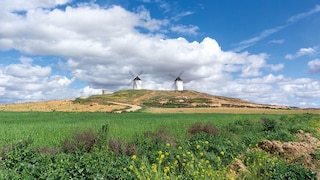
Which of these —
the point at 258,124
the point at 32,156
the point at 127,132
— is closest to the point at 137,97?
the point at 258,124

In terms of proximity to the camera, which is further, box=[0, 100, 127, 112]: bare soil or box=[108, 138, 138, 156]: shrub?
box=[0, 100, 127, 112]: bare soil

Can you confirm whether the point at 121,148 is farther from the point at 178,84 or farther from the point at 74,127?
the point at 178,84

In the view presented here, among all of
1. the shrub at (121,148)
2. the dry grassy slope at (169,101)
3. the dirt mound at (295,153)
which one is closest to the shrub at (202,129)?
the dirt mound at (295,153)

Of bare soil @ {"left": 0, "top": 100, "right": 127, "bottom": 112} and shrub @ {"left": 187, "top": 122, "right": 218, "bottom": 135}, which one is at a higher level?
bare soil @ {"left": 0, "top": 100, "right": 127, "bottom": 112}

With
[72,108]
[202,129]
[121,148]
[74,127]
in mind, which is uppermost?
[72,108]

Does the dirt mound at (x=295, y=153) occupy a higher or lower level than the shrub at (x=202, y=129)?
lower

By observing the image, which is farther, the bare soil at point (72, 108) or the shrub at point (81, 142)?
the bare soil at point (72, 108)

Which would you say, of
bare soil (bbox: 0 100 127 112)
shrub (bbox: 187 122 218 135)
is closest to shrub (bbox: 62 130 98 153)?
shrub (bbox: 187 122 218 135)

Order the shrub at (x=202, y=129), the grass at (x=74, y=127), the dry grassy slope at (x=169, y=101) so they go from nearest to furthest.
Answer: the grass at (x=74, y=127)
the shrub at (x=202, y=129)
the dry grassy slope at (x=169, y=101)

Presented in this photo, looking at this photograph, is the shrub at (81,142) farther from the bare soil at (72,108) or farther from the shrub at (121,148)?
the bare soil at (72,108)

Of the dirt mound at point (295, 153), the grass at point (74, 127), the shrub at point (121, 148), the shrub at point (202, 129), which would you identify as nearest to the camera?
the shrub at point (121, 148)

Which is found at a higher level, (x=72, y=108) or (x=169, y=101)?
(x=169, y=101)

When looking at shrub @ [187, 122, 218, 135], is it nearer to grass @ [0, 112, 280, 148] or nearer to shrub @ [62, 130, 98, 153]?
grass @ [0, 112, 280, 148]

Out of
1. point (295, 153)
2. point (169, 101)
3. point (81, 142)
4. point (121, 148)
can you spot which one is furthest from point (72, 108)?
point (295, 153)
